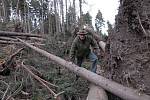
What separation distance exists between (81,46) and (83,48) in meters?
0.12

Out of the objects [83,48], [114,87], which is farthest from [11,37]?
[114,87]

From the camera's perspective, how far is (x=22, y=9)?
168 ft

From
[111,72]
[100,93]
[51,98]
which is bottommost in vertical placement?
[51,98]

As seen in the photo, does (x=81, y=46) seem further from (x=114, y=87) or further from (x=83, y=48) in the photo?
(x=114, y=87)

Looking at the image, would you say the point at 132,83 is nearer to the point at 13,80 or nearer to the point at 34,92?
the point at 34,92

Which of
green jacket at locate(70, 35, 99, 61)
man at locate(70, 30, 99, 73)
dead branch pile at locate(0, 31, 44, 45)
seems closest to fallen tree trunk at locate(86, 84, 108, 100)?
man at locate(70, 30, 99, 73)

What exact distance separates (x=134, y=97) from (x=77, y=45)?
12.2 feet

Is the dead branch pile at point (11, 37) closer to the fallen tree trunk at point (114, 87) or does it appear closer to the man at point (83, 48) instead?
the man at point (83, 48)

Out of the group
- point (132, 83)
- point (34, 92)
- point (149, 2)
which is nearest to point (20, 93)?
point (34, 92)

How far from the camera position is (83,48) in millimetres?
8305

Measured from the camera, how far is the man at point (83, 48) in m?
8.05

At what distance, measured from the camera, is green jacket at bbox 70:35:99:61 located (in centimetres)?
815

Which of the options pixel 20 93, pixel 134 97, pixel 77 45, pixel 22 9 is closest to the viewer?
pixel 134 97

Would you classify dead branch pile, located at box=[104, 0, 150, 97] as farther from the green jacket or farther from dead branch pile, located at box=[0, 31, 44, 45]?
dead branch pile, located at box=[0, 31, 44, 45]
